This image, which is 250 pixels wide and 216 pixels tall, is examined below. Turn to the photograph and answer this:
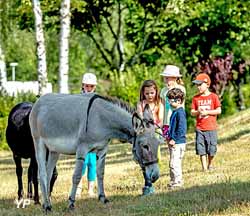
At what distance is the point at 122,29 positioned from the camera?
42781 millimetres

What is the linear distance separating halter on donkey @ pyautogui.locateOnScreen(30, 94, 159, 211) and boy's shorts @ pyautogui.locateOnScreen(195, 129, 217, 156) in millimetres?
3845

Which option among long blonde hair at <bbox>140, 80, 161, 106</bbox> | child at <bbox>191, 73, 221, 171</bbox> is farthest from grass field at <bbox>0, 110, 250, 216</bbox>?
long blonde hair at <bbox>140, 80, 161, 106</bbox>

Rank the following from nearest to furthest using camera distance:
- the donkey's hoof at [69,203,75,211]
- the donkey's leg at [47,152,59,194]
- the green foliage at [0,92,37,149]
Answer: the donkey's hoof at [69,203,75,211], the donkey's leg at [47,152,59,194], the green foliage at [0,92,37,149]

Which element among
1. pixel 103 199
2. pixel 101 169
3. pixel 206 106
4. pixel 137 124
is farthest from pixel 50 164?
pixel 206 106

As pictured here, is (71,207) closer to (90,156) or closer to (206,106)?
(90,156)

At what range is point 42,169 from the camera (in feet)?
35.4

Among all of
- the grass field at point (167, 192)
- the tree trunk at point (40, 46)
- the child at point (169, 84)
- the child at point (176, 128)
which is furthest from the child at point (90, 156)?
the tree trunk at point (40, 46)

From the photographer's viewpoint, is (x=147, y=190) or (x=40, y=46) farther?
(x=40, y=46)

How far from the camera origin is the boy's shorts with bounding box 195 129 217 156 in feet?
46.5

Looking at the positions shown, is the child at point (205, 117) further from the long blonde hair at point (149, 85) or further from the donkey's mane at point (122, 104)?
the donkey's mane at point (122, 104)

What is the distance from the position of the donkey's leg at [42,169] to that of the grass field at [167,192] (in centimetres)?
15

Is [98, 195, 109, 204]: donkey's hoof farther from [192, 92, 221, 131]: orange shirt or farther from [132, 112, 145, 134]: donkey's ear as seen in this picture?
[192, 92, 221, 131]: orange shirt

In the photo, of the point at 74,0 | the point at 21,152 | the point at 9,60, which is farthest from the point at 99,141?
the point at 9,60

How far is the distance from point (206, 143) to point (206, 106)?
2.27 feet
